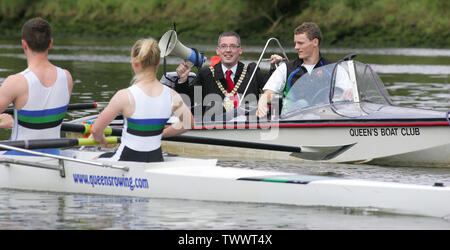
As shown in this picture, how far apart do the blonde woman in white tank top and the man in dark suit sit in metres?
4.11

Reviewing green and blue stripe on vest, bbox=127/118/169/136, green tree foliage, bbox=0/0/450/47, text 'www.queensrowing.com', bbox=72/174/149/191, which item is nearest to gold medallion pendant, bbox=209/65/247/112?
text 'www.queensrowing.com', bbox=72/174/149/191

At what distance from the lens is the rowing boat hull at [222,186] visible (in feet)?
28.1

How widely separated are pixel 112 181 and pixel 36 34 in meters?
1.82

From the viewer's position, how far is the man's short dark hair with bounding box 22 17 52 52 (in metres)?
8.73

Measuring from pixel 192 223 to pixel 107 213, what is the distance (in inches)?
39.7

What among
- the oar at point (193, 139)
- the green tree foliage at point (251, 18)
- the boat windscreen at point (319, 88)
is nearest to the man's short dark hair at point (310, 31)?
the boat windscreen at point (319, 88)

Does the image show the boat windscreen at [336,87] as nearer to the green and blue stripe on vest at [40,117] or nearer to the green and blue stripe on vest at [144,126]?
the green and blue stripe on vest at [144,126]

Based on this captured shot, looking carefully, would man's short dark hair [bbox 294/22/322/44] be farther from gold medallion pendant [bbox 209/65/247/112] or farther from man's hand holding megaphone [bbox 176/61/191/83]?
Answer: man's hand holding megaphone [bbox 176/61/191/83]

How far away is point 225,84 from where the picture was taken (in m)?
13.4

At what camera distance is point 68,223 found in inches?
340

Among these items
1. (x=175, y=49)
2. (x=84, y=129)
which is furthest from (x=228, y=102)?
(x=84, y=129)
